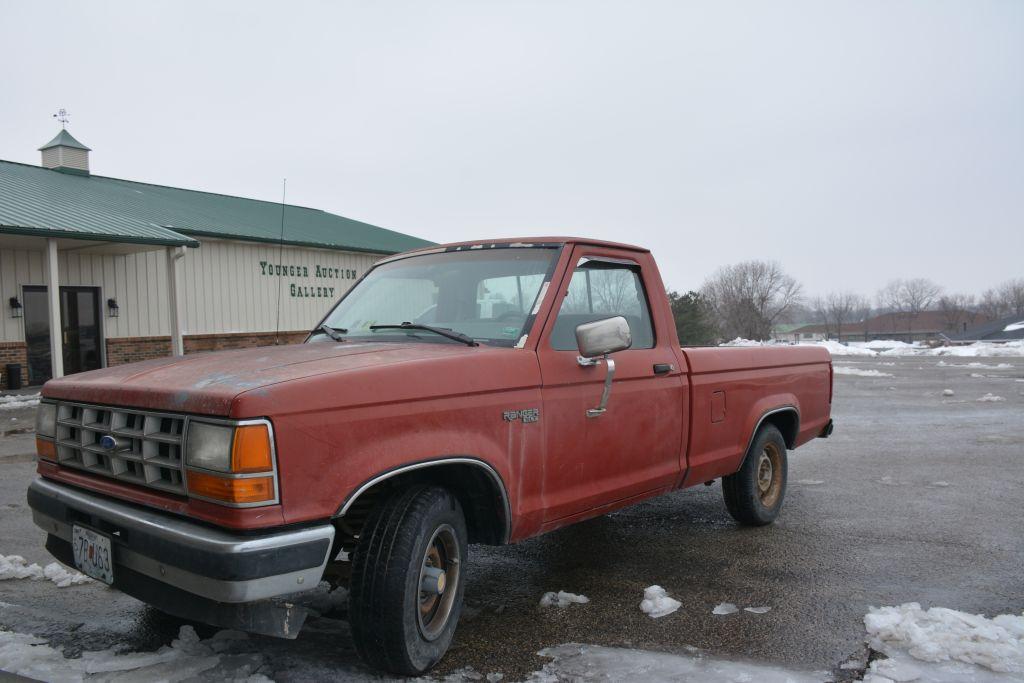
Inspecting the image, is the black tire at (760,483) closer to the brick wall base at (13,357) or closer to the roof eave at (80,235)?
the roof eave at (80,235)

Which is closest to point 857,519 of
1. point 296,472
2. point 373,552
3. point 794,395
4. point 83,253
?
point 794,395

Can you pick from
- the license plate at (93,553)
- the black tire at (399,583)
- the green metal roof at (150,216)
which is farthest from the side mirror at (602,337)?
the green metal roof at (150,216)

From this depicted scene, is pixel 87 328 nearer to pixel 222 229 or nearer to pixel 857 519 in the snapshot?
pixel 222 229

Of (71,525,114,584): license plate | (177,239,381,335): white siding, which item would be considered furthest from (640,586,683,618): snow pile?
(177,239,381,335): white siding

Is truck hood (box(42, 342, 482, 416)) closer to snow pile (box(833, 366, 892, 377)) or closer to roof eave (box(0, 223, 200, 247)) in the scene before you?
roof eave (box(0, 223, 200, 247))

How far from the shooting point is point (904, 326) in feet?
297

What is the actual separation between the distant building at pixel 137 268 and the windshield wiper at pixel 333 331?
9226mm

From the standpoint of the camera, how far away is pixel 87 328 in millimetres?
17219

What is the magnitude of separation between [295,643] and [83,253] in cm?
1662

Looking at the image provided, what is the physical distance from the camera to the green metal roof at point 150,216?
14.2 meters

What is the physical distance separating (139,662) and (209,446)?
4.19 ft

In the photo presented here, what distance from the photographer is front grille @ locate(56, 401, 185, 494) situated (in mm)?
2598

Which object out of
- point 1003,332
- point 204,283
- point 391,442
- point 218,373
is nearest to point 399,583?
point 391,442

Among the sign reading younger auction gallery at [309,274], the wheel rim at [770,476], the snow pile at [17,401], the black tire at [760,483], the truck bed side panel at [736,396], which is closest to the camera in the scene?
the truck bed side panel at [736,396]
